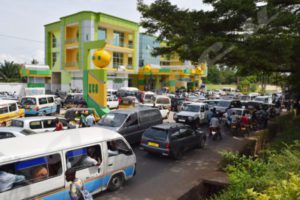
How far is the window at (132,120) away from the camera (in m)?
11.5

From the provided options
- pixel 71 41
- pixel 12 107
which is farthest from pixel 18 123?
pixel 71 41

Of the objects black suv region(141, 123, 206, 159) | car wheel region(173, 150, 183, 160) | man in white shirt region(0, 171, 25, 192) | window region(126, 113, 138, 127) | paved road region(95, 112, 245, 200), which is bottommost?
paved road region(95, 112, 245, 200)

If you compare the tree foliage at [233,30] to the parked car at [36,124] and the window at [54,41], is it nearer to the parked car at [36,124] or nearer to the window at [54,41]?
the parked car at [36,124]

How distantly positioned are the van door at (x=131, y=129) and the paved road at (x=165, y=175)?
624 mm

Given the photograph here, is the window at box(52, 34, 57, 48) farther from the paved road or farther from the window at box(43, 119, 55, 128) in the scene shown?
the paved road

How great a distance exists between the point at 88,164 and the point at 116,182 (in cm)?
150

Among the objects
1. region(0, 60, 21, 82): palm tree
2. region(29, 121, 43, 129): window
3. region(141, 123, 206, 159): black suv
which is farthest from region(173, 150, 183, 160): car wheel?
region(0, 60, 21, 82): palm tree

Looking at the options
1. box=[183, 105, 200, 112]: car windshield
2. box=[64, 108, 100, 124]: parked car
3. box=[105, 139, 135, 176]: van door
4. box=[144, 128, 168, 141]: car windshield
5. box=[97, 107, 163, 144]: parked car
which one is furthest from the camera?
box=[183, 105, 200, 112]: car windshield

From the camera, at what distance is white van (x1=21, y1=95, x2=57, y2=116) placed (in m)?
18.7

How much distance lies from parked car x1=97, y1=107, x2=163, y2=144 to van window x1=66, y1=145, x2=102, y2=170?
13.6 ft

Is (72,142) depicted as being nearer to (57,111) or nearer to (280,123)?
(280,123)

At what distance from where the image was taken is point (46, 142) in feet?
19.0

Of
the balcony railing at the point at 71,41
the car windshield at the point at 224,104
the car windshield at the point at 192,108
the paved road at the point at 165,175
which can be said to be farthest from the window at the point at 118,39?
the paved road at the point at 165,175

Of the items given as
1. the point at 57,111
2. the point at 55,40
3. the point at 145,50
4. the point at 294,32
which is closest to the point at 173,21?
the point at 294,32
